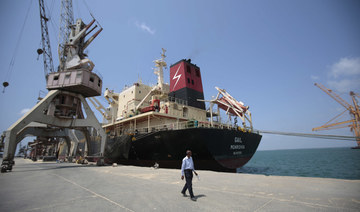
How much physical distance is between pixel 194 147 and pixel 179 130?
186 cm

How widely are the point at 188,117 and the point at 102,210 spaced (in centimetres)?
1583

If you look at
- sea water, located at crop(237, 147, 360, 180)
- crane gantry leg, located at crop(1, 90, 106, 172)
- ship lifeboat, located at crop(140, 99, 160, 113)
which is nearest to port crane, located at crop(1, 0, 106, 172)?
crane gantry leg, located at crop(1, 90, 106, 172)

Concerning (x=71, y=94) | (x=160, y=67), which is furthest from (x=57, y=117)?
(x=160, y=67)

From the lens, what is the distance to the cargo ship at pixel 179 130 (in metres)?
14.2

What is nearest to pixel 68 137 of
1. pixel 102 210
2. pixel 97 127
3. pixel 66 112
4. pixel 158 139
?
pixel 66 112

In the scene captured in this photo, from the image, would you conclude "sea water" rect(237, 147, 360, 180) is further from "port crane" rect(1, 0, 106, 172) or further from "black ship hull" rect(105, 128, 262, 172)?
"port crane" rect(1, 0, 106, 172)

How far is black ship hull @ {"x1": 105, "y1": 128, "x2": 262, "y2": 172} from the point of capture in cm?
1388

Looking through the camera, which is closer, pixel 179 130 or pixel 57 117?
pixel 179 130

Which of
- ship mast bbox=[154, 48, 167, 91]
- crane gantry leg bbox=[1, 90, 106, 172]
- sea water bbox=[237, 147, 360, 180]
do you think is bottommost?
sea water bbox=[237, 147, 360, 180]

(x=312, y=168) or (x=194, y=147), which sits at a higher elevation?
(x=194, y=147)

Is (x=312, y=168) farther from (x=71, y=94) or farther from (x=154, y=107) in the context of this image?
(x=71, y=94)

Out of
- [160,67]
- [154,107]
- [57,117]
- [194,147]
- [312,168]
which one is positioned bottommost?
[312,168]

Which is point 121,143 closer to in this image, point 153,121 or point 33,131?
point 153,121

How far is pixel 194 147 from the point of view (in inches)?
552
